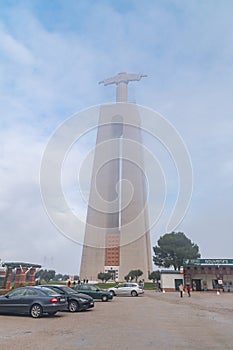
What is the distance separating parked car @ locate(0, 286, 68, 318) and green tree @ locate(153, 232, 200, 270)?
5097cm

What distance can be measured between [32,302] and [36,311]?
36 centimetres

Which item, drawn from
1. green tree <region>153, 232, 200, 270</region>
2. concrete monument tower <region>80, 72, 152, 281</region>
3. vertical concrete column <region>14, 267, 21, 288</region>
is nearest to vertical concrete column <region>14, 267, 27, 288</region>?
vertical concrete column <region>14, 267, 21, 288</region>

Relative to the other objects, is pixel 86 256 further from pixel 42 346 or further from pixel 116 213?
pixel 42 346

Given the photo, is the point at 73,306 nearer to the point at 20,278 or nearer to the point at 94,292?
the point at 94,292

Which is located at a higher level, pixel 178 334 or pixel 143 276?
pixel 143 276

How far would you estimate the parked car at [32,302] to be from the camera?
11.7 metres

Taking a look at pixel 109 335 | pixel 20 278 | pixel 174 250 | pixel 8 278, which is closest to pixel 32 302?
pixel 109 335

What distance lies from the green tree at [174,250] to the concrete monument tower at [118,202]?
418 inches

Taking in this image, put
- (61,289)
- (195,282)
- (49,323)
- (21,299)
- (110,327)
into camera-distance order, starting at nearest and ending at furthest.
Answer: (110,327) < (49,323) < (21,299) < (61,289) < (195,282)

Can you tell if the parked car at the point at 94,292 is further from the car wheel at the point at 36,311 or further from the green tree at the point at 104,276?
the green tree at the point at 104,276

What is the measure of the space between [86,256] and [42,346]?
72.9m

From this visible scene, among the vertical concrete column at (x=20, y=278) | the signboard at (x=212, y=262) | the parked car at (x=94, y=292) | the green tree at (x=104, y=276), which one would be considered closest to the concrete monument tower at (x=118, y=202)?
the green tree at (x=104, y=276)

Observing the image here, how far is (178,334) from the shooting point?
27.4 ft

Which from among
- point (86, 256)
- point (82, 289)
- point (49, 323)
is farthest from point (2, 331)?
point (86, 256)
